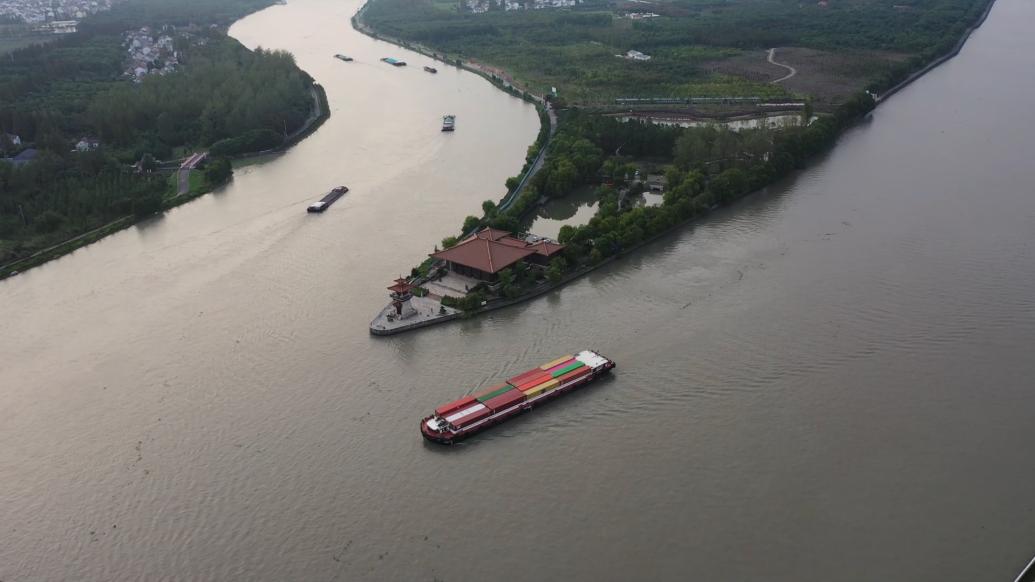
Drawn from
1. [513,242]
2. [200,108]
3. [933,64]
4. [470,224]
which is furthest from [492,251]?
[933,64]

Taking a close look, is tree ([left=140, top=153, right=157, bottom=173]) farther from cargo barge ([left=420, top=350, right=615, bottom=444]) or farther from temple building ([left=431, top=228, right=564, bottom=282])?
cargo barge ([left=420, top=350, right=615, bottom=444])

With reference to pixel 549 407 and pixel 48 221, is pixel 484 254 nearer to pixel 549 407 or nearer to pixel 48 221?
pixel 549 407

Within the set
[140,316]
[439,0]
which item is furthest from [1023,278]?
[439,0]

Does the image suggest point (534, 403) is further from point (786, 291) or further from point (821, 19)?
point (821, 19)

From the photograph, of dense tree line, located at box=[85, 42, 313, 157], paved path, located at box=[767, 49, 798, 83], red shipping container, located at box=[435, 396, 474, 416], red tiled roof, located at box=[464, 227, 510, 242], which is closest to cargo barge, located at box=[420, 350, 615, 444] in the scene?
red shipping container, located at box=[435, 396, 474, 416]

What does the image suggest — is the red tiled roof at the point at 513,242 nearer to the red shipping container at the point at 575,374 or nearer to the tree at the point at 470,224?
the tree at the point at 470,224
